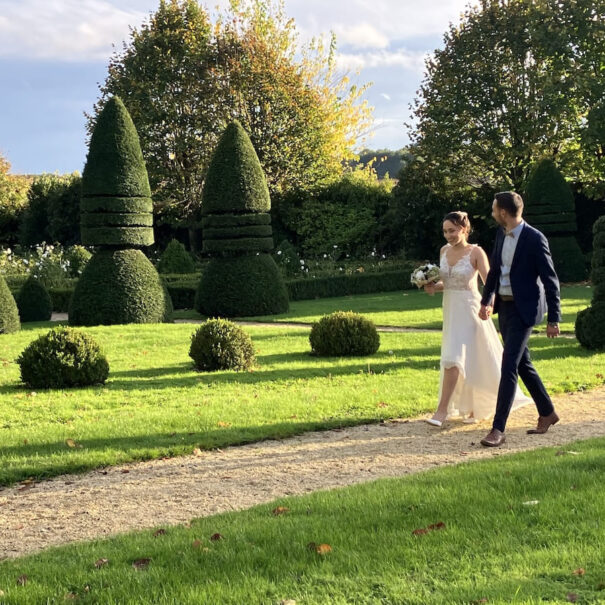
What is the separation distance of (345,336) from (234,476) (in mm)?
5879

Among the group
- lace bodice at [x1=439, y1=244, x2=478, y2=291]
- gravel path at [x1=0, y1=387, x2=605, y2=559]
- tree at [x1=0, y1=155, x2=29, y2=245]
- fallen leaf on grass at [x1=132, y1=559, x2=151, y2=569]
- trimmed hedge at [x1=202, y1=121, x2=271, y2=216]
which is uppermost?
tree at [x1=0, y1=155, x2=29, y2=245]

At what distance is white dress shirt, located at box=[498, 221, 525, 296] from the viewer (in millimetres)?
6469

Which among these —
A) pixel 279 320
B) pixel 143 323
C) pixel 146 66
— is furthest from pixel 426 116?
pixel 143 323

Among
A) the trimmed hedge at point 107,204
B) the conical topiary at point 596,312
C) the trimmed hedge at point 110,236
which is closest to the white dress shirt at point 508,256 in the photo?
the conical topiary at point 596,312

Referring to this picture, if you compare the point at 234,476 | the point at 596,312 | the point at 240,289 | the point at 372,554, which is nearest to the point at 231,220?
the point at 240,289

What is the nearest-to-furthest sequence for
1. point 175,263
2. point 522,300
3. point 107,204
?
point 522,300 < point 107,204 < point 175,263

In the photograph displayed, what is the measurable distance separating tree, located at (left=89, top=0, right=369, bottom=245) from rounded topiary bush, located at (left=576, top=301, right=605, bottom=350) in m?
21.6

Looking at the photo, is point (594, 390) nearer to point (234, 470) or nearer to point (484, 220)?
point (234, 470)

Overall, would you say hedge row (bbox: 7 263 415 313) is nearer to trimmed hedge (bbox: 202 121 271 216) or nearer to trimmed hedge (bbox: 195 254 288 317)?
trimmed hedge (bbox: 195 254 288 317)

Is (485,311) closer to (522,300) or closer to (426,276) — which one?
(522,300)

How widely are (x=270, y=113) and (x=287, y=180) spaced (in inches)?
115

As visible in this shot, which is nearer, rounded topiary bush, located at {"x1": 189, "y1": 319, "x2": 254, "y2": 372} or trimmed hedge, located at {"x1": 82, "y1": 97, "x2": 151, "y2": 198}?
rounded topiary bush, located at {"x1": 189, "y1": 319, "x2": 254, "y2": 372}

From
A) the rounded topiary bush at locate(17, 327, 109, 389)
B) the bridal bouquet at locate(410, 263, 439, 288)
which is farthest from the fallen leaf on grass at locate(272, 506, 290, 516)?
the rounded topiary bush at locate(17, 327, 109, 389)

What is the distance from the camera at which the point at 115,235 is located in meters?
16.8
